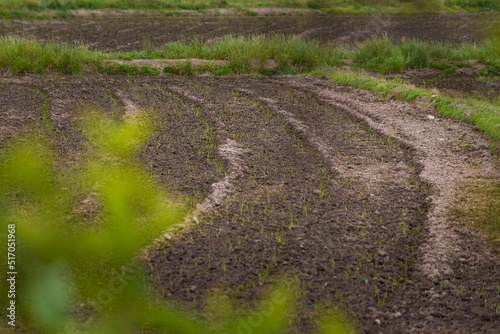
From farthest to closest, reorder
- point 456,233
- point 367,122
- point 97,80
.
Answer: point 97,80 → point 367,122 → point 456,233

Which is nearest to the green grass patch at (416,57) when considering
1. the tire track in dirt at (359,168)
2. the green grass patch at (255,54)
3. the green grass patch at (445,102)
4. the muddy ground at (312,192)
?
the green grass patch at (255,54)

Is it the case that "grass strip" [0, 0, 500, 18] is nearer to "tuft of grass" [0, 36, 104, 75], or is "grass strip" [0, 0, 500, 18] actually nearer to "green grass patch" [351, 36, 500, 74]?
"tuft of grass" [0, 36, 104, 75]

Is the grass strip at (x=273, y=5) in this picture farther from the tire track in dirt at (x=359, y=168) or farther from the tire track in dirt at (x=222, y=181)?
the tire track in dirt at (x=359, y=168)

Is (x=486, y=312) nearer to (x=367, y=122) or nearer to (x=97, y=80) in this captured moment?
(x=367, y=122)

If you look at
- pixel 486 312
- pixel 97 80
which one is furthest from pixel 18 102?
pixel 486 312

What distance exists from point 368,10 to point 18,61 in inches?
835

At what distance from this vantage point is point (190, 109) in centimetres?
889

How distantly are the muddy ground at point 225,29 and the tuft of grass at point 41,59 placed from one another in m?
4.02

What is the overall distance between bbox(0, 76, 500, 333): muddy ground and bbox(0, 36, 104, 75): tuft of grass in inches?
30.6

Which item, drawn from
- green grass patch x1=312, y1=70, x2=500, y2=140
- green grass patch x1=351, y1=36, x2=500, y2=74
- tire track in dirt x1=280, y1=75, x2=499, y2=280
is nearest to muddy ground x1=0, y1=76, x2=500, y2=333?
tire track in dirt x1=280, y1=75, x2=499, y2=280

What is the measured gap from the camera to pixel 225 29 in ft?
67.4

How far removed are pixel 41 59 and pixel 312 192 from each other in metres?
8.09

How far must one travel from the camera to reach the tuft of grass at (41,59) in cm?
1085

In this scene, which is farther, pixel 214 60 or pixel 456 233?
pixel 214 60
